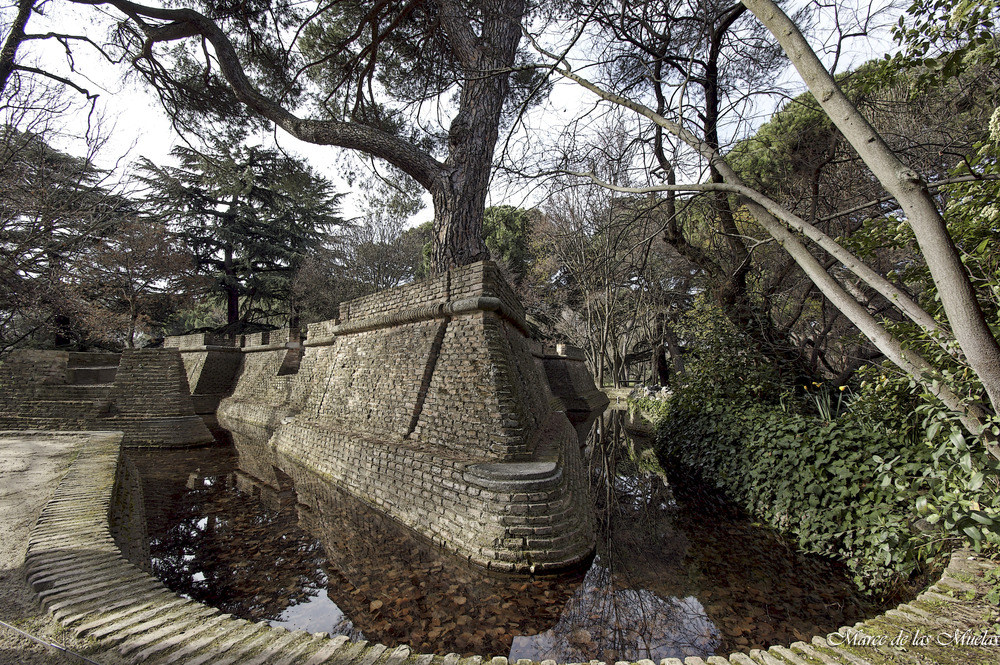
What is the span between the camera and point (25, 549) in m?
2.75

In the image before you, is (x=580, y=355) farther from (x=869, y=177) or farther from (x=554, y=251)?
(x=869, y=177)

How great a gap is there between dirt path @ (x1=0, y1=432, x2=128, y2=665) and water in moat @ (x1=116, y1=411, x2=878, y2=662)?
857 millimetres

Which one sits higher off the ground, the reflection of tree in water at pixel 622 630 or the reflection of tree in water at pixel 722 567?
the reflection of tree in water at pixel 722 567

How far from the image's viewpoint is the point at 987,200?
247 cm

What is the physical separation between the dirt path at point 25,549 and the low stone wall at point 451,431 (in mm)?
2619

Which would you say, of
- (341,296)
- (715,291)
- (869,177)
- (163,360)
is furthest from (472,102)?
(341,296)

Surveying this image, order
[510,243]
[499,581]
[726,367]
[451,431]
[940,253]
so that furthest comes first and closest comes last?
[510,243]
[726,367]
[451,431]
[499,581]
[940,253]

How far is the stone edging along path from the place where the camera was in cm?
183

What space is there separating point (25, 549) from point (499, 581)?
3.36 metres

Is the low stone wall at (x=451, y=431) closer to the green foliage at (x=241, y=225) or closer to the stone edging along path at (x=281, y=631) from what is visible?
the stone edging along path at (x=281, y=631)

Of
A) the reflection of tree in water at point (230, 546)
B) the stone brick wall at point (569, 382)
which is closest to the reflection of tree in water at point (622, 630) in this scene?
the reflection of tree in water at point (230, 546)

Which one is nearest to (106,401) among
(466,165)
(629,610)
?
(466,165)

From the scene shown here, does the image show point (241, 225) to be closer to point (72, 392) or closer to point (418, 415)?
point (72, 392)

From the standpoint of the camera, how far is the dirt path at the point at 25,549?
176 cm
